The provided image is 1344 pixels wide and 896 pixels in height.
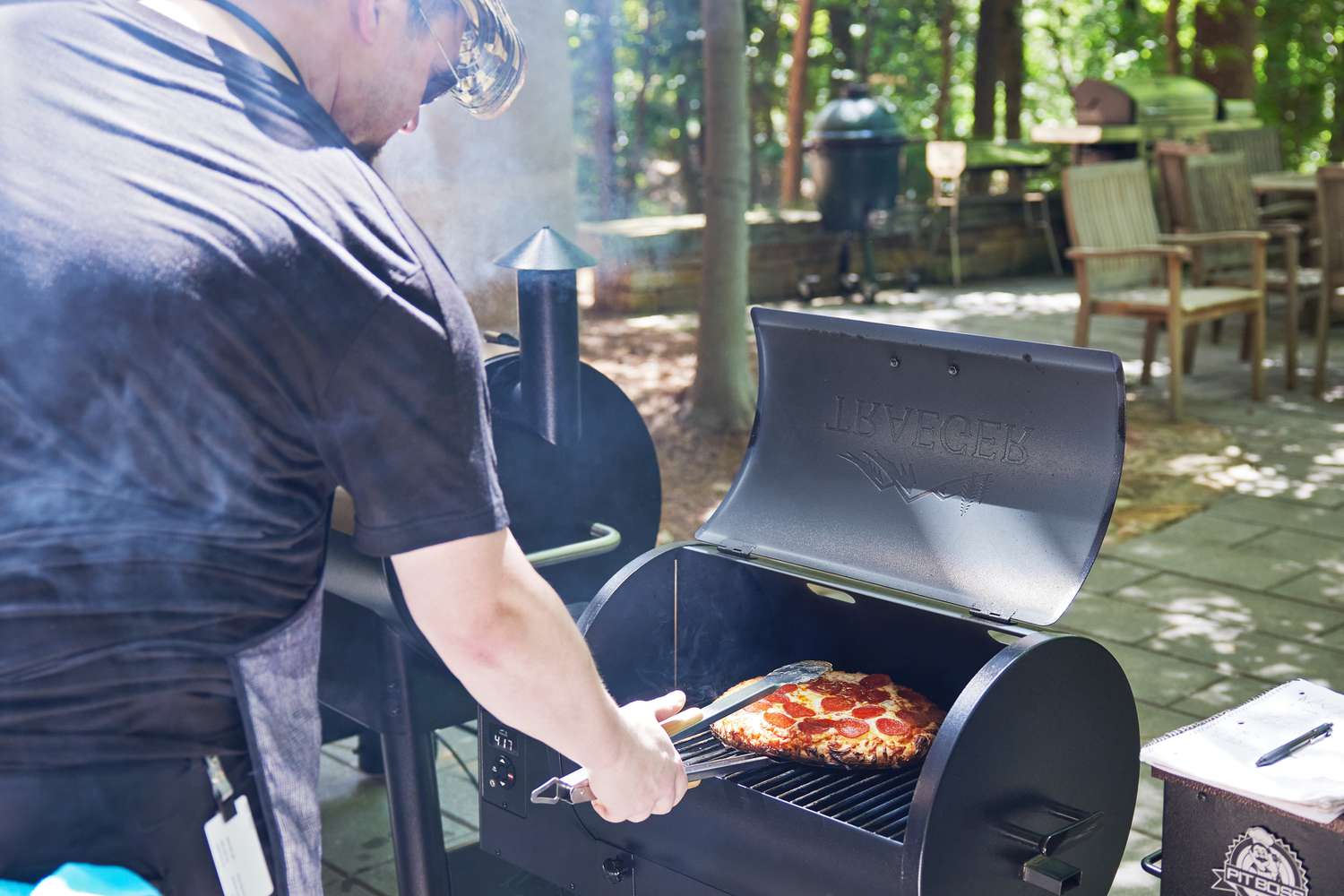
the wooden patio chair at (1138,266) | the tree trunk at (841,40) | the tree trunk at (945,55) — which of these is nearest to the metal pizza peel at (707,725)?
the wooden patio chair at (1138,266)

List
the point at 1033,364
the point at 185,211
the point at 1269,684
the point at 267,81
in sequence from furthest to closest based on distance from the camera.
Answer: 1. the point at 1269,684
2. the point at 1033,364
3. the point at 267,81
4. the point at 185,211

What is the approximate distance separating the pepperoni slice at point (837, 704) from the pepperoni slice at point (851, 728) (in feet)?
0.15

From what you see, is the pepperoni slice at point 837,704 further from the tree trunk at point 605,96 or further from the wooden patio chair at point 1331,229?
the tree trunk at point 605,96

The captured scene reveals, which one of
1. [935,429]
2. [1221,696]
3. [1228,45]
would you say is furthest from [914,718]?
[1228,45]

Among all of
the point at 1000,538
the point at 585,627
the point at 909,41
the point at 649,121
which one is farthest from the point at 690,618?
the point at 909,41

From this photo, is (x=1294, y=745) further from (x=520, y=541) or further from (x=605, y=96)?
(x=605, y=96)

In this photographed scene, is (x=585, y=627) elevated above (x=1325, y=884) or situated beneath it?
elevated above

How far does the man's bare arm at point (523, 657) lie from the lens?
1.36 meters

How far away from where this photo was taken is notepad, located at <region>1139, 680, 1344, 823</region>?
76.4 inches

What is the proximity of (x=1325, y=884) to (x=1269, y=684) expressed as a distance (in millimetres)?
2300

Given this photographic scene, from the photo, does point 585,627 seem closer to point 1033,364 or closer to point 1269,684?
point 1033,364

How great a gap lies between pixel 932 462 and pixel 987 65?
13.4m

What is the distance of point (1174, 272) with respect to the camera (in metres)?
7.00

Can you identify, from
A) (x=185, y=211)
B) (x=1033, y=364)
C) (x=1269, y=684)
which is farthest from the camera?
(x=1269, y=684)
